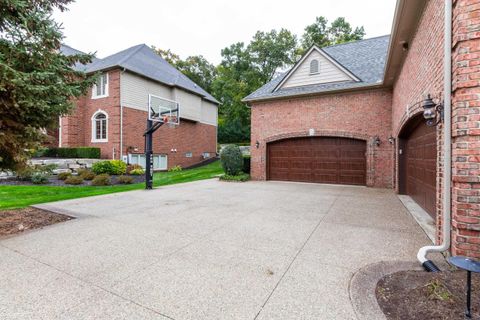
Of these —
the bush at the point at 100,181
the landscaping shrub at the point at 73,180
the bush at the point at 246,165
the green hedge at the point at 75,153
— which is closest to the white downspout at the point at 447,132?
the bush at the point at 246,165

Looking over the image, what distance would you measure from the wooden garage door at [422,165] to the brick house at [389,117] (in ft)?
0.08

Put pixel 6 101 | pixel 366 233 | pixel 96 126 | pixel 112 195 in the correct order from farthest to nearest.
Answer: pixel 96 126 < pixel 112 195 < pixel 366 233 < pixel 6 101

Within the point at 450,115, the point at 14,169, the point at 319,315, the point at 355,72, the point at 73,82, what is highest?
the point at 355,72

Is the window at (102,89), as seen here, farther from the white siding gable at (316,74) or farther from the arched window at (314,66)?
the arched window at (314,66)

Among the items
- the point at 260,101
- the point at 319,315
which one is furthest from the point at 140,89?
the point at 319,315

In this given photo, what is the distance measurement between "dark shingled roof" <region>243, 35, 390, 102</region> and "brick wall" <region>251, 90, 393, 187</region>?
1.30 ft

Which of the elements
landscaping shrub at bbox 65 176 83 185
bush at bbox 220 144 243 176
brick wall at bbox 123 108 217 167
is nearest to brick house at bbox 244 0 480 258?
bush at bbox 220 144 243 176

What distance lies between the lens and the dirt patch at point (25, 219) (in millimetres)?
4442

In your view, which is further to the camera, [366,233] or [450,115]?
[366,233]

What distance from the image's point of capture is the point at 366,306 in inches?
84.2

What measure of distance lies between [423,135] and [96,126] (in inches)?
669

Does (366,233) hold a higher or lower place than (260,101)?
lower

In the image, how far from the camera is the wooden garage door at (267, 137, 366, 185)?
1042 centimetres

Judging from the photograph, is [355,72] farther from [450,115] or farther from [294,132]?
[450,115]
